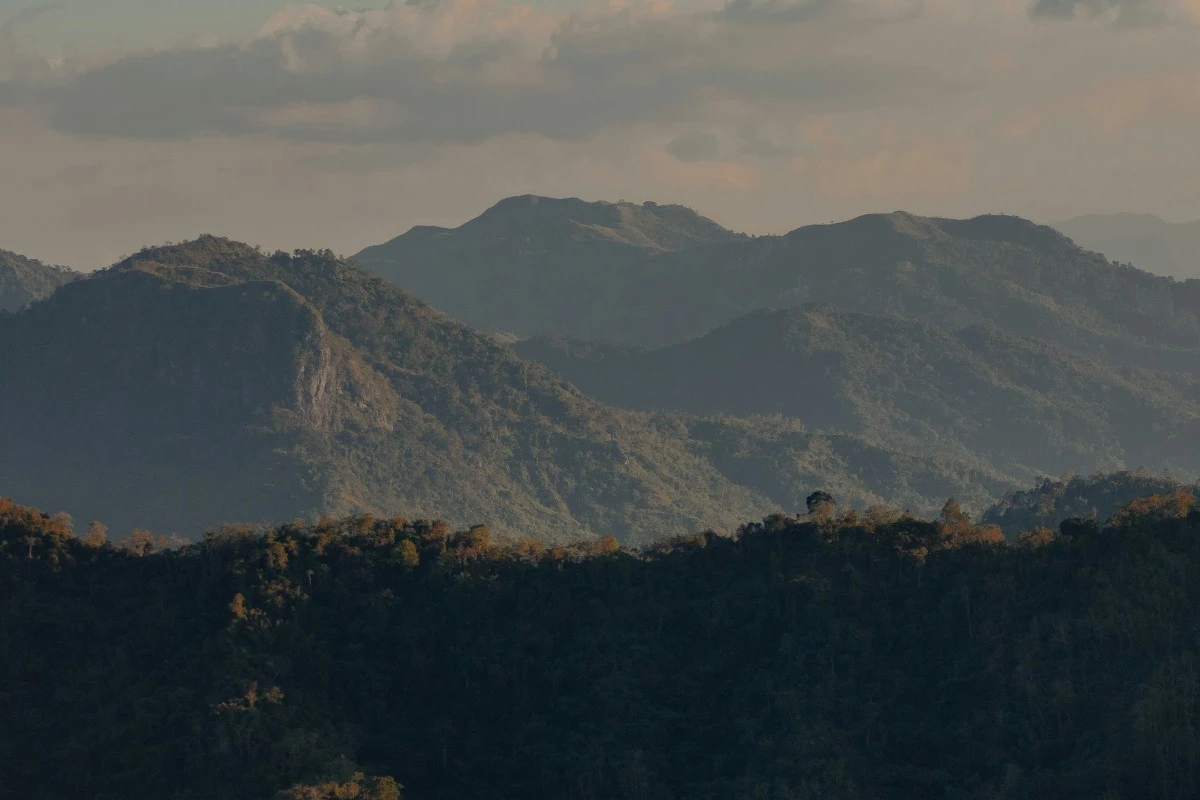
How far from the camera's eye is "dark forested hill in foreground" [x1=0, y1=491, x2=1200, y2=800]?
93.6 meters

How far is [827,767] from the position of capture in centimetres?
9306

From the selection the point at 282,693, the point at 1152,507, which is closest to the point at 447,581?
the point at 282,693

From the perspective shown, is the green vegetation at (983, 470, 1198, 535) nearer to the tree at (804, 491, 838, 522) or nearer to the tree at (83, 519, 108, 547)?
the tree at (804, 491, 838, 522)

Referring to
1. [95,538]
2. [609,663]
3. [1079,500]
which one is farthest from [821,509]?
[1079,500]

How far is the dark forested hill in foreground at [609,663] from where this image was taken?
9356cm

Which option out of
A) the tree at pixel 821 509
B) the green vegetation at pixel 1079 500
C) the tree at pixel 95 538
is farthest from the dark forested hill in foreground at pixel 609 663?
the green vegetation at pixel 1079 500

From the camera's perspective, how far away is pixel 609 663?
340 ft

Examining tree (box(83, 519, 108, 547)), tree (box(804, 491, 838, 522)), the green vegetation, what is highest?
tree (box(83, 519, 108, 547))

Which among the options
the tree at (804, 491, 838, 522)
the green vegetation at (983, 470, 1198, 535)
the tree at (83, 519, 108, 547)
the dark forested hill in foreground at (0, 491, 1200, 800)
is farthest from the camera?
the green vegetation at (983, 470, 1198, 535)

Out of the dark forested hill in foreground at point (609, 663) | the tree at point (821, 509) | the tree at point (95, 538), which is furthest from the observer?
the tree at point (821, 509)

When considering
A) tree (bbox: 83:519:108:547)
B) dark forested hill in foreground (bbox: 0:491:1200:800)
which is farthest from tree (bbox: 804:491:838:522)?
tree (bbox: 83:519:108:547)

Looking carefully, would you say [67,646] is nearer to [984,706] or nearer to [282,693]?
[282,693]

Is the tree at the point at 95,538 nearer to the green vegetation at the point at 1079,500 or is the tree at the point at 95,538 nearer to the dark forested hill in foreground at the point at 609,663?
the dark forested hill in foreground at the point at 609,663

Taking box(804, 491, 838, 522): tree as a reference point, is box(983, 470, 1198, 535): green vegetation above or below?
below
